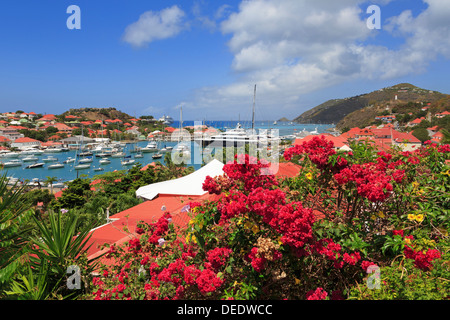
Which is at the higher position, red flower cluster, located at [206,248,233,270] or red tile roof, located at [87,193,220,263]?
red flower cluster, located at [206,248,233,270]

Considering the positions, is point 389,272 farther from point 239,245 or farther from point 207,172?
point 207,172

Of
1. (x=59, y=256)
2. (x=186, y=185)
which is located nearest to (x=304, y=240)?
(x=59, y=256)

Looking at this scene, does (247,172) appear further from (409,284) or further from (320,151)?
(409,284)

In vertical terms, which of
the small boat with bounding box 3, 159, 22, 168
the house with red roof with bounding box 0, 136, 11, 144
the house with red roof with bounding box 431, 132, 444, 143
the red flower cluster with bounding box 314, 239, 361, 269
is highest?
the house with red roof with bounding box 0, 136, 11, 144

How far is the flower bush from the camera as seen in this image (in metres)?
1.89

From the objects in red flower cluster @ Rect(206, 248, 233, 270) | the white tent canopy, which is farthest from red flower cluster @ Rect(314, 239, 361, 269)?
the white tent canopy

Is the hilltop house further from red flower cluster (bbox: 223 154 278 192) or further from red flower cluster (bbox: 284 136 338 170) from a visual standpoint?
red flower cluster (bbox: 284 136 338 170)

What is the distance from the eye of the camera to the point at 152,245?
2.93 meters

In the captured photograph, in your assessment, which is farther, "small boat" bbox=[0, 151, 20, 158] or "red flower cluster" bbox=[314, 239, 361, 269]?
"small boat" bbox=[0, 151, 20, 158]

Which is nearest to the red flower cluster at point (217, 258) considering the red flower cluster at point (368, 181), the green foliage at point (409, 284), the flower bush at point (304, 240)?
the flower bush at point (304, 240)

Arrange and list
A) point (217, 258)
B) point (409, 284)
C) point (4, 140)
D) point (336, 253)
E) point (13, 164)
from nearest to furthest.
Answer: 1. point (409, 284)
2. point (336, 253)
3. point (217, 258)
4. point (13, 164)
5. point (4, 140)

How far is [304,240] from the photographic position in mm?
1859
